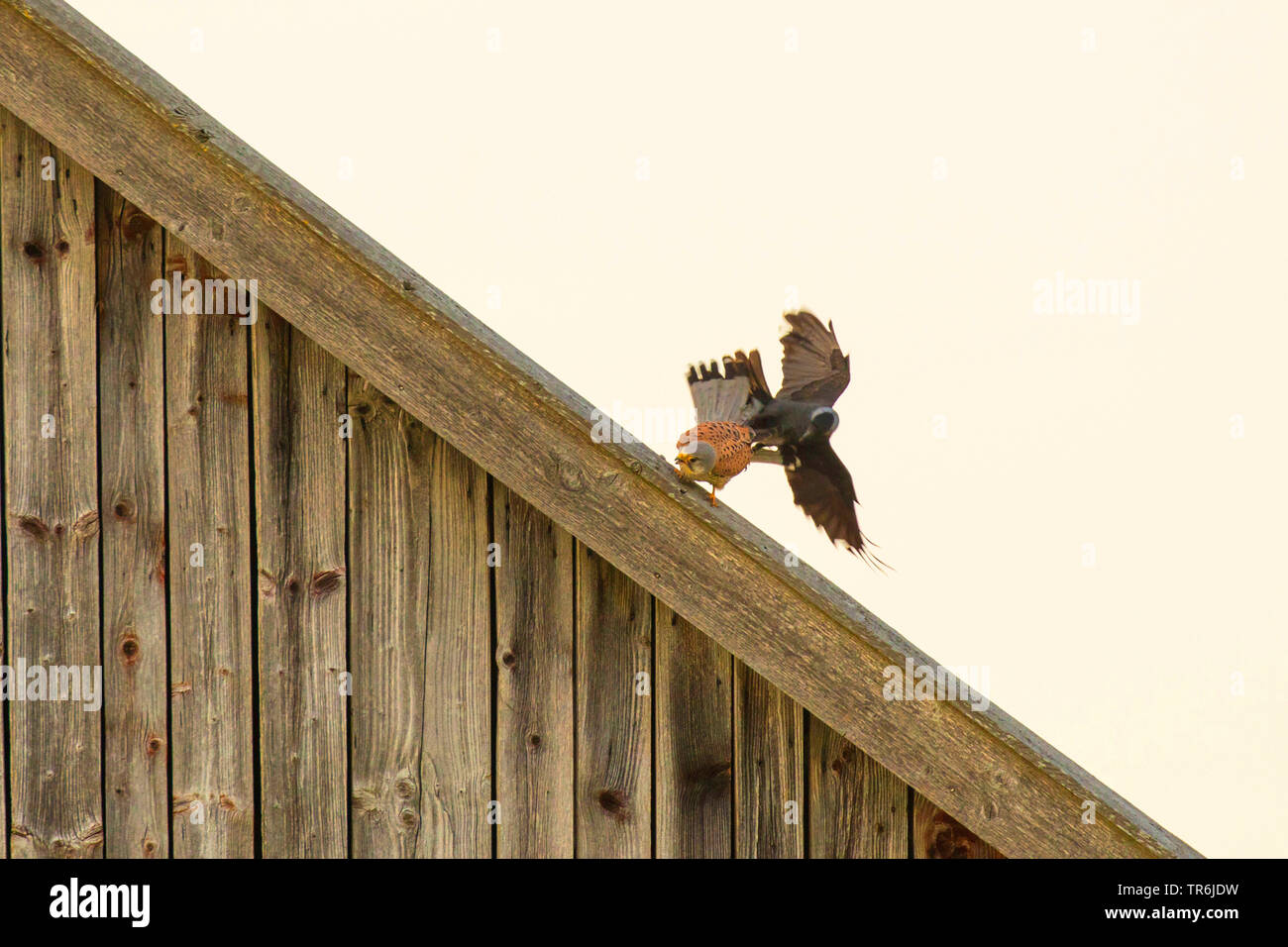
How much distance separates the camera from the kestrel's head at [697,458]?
4.72 ft

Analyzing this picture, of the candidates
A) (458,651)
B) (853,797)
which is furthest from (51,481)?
(853,797)

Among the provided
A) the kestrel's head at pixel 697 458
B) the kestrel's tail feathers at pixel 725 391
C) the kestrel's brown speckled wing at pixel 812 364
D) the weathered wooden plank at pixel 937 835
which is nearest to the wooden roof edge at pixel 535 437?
the kestrel's head at pixel 697 458

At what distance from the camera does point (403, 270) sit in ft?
4.75

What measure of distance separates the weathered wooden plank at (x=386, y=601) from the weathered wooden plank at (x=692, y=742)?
0.38 metres

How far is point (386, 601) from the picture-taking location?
1629mm

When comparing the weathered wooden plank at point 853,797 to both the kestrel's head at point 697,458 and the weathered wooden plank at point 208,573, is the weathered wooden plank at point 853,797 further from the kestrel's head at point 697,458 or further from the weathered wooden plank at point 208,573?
the weathered wooden plank at point 208,573

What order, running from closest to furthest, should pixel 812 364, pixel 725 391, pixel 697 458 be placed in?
pixel 697 458
pixel 725 391
pixel 812 364

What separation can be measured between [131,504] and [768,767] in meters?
1.07

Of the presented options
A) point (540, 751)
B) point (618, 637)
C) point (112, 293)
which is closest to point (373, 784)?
point (540, 751)

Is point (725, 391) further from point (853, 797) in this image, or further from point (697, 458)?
point (853, 797)

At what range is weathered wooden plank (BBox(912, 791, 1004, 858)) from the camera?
5.22ft

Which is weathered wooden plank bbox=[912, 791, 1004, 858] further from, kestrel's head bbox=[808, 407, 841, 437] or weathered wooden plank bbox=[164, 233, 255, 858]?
weathered wooden plank bbox=[164, 233, 255, 858]
